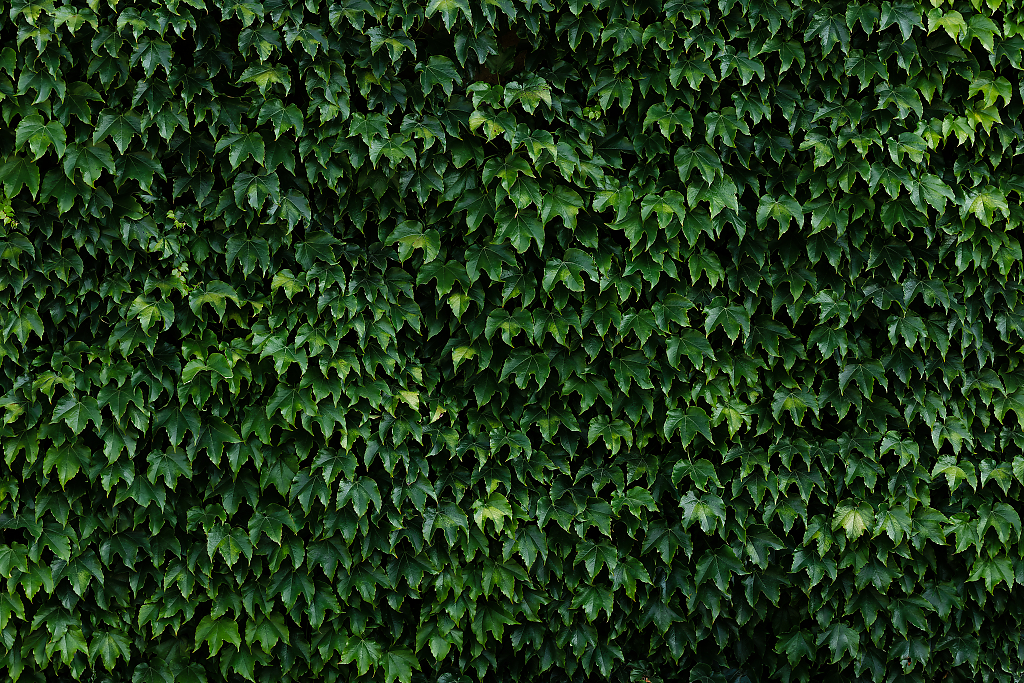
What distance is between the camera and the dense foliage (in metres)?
3.11

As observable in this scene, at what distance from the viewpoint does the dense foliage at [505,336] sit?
311cm

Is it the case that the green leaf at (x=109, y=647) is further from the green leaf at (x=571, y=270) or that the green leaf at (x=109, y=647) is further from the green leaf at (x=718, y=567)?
the green leaf at (x=718, y=567)

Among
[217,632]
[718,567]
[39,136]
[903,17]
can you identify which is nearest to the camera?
[39,136]

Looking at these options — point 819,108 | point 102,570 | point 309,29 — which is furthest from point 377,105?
point 102,570

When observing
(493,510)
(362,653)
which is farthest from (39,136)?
(362,653)

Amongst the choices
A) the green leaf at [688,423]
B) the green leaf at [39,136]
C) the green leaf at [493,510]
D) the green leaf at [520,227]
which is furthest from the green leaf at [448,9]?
the green leaf at [493,510]

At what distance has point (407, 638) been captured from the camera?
343 centimetres

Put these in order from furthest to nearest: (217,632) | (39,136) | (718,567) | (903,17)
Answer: (718,567), (217,632), (903,17), (39,136)

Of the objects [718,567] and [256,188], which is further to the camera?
[718,567]

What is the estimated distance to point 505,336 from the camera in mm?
3172

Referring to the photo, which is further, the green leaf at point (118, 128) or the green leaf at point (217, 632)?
the green leaf at point (217, 632)

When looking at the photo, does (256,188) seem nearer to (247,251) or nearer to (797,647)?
(247,251)

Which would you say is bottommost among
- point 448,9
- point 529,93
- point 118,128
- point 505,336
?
point 505,336

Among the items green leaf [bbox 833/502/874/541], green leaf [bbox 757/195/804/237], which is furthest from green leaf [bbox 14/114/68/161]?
green leaf [bbox 833/502/874/541]
